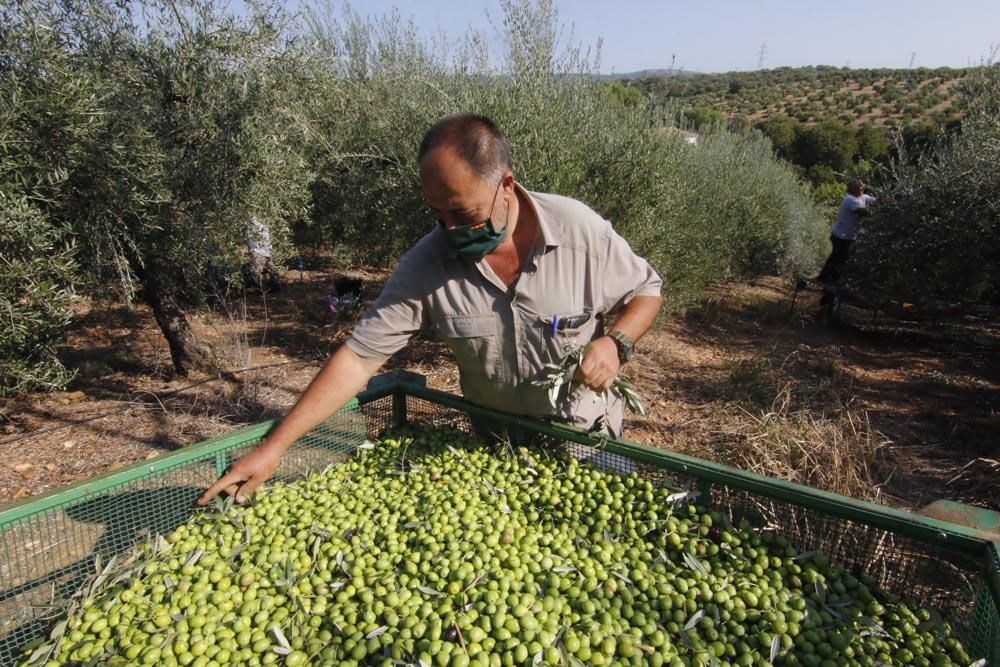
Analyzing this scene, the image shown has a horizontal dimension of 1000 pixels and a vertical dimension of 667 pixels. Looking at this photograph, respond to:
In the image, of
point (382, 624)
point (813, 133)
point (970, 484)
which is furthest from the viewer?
point (813, 133)

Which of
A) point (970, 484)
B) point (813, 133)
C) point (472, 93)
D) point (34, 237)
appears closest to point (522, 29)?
point (472, 93)

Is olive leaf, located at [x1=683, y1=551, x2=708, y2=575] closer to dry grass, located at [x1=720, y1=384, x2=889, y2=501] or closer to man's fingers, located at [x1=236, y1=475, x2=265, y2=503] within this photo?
man's fingers, located at [x1=236, y1=475, x2=265, y2=503]

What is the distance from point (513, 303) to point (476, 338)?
0.24m

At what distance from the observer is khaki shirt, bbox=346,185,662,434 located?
8.54 feet

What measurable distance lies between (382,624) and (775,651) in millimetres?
1210

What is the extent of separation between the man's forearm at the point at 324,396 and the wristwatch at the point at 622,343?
1.07 m

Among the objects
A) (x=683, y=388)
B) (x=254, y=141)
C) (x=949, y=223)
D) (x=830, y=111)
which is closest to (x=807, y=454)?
(x=683, y=388)

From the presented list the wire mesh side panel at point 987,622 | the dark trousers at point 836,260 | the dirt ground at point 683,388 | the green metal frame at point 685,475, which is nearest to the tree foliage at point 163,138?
the dirt ground at point 683,388

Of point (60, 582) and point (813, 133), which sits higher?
point (813, 133)

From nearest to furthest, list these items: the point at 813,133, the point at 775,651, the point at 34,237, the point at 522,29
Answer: the point at 775,651
the point at 34,237
the point at 522,29
the point at 813,133

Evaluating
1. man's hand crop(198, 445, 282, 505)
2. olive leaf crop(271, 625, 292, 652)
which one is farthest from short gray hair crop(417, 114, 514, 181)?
olive leaf crop(271, 625, 292, 652)

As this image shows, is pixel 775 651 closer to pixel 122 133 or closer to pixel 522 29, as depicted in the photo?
pixel 122 133

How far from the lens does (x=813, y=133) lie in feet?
116

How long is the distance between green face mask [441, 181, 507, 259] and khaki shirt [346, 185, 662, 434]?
0.44 ft
